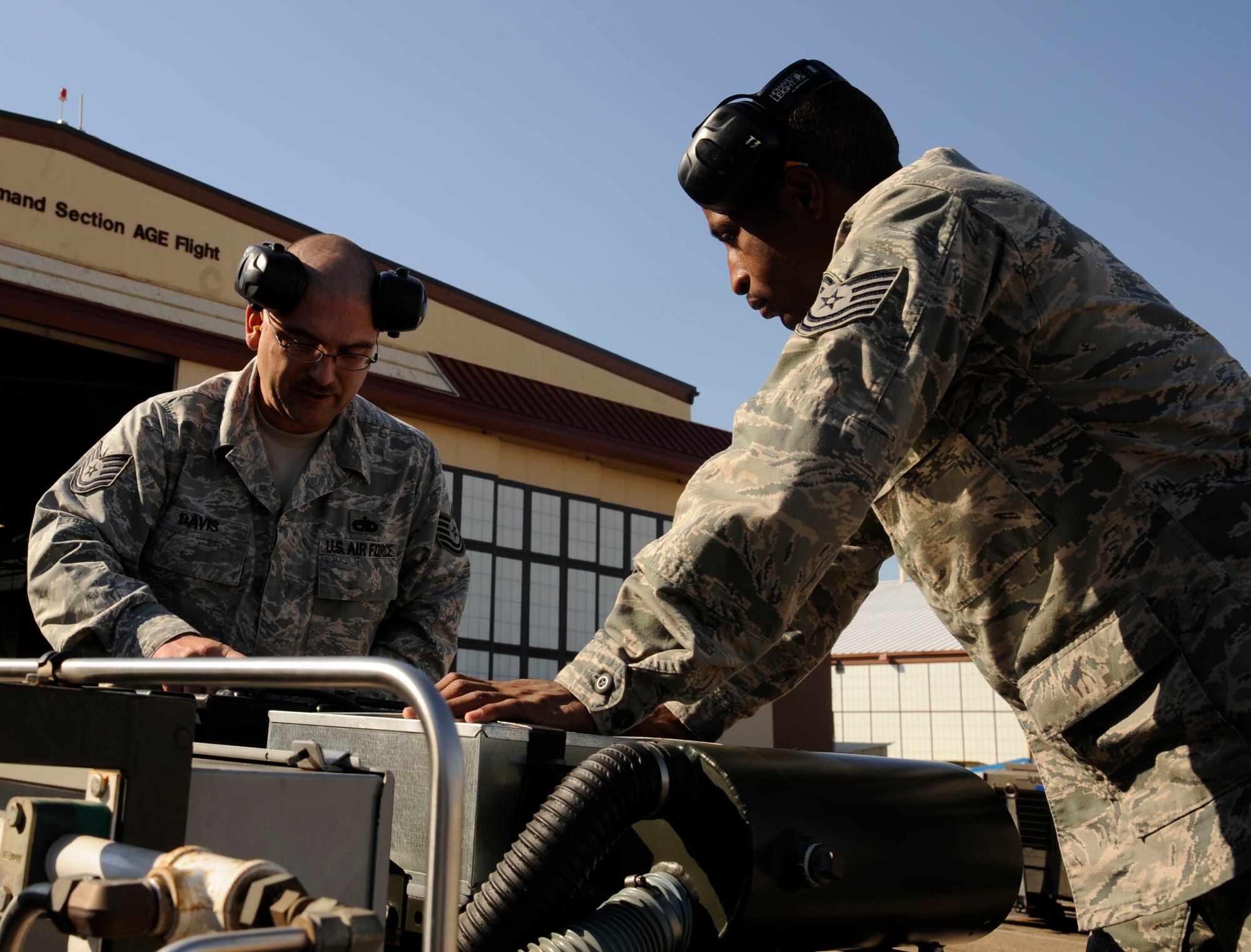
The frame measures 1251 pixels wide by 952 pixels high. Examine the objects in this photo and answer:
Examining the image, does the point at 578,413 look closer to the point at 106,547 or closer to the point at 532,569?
the point at 532,569

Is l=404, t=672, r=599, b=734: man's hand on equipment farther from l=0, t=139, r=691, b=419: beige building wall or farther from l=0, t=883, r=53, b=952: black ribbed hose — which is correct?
l=0, t=139, r=691, b=419: beige building wall

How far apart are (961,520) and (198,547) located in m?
2.05

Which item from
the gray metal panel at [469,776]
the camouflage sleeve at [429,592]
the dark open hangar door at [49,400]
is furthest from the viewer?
the dark open hangar door at [49,400]

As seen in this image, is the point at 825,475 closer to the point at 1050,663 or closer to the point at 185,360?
the point at 1050,663

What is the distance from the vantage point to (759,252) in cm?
240

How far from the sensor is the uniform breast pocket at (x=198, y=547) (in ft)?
10.1

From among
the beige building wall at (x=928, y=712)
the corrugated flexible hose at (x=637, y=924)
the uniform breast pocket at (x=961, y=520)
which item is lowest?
the corrugated flexible hose at (x=637, y=924)

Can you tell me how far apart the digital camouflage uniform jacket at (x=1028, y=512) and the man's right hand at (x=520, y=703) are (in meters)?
0.03

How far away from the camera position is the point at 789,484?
168 centimetres

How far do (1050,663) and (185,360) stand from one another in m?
11.5

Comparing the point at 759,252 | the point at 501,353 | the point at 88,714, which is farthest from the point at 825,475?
the point at 501,353

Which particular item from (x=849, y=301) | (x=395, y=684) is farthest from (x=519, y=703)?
(x=849, y=301)

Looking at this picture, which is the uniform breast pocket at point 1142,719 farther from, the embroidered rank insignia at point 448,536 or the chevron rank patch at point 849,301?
the embroidered rank insignia at point 448,536

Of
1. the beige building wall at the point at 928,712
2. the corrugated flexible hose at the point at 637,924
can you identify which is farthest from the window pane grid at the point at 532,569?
the beige building wall at the point at 928,712
